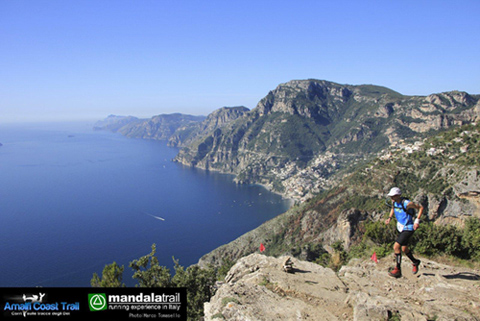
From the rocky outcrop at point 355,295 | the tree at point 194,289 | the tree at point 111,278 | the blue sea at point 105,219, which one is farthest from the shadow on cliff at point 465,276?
the blue sea at point 105,219

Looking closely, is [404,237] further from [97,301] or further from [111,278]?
[111,278]

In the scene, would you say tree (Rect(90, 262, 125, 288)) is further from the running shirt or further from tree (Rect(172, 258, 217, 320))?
the running shirt

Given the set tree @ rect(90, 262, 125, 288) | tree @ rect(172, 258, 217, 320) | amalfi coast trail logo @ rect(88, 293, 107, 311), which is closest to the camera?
amalfi coast trail logo @ rect(88, 293, 107, 311)

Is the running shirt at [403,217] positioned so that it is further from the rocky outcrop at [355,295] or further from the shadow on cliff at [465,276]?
the shadow on cliff at [465,276]

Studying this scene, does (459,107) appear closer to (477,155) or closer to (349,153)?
(349,153)

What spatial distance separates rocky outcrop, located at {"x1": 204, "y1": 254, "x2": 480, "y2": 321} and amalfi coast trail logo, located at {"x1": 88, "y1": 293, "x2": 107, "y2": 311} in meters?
3.51

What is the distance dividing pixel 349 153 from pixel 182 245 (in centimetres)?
14122

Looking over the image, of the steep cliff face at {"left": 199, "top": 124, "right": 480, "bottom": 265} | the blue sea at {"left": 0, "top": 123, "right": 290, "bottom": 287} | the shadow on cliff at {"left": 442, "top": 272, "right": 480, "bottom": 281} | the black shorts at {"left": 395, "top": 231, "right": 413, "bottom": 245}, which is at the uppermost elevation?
the black shorts at {"left": 395, "top": 231, "right": 413, "bottom": 245}

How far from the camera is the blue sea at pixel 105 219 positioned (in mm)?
77438

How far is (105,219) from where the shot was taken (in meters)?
112

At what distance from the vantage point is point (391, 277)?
1109 cm

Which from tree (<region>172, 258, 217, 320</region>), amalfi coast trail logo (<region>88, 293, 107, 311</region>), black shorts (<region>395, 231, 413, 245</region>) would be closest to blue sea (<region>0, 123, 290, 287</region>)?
tree (<region>172, 258, 217, 320</region>)

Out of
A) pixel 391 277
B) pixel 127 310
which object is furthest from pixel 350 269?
pixel 127 310

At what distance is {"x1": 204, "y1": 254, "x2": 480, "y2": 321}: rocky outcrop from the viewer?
839 cm
